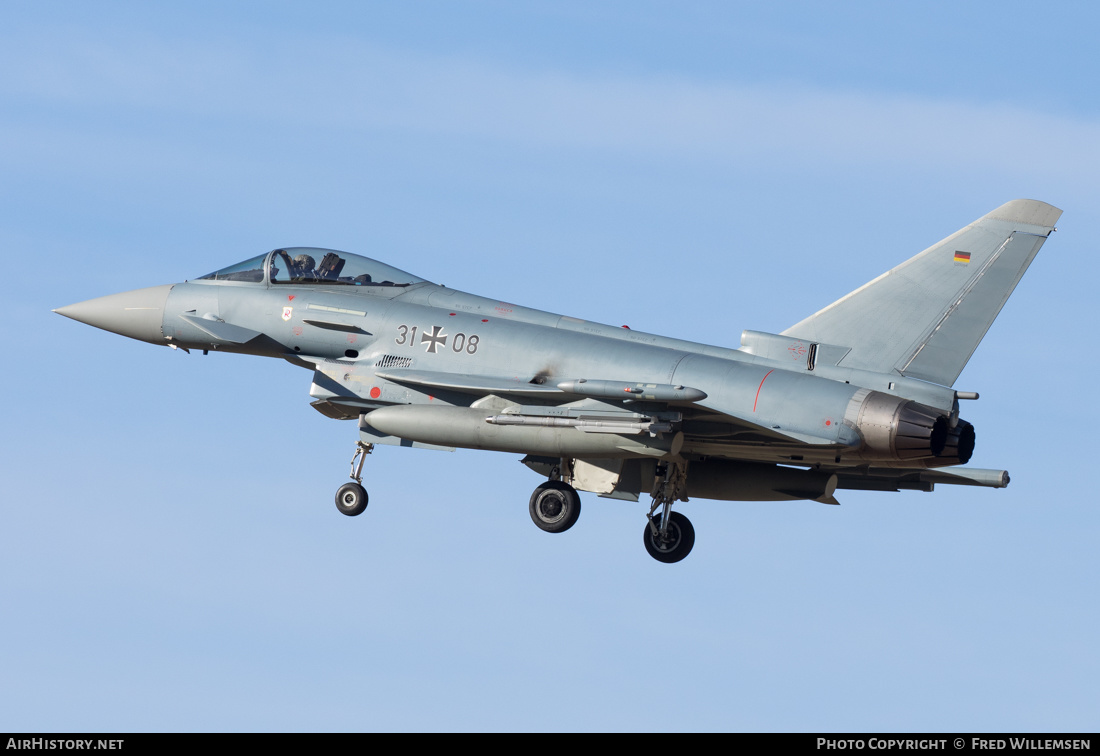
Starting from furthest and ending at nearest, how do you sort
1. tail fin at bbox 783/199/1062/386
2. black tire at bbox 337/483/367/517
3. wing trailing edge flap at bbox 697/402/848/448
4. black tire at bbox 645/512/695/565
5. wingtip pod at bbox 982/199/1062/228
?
black tire at bbox 645/512/695/565 → black tire at bbox 337/483/367/517 → wingtip pod at bbox 982/199/1062/228 → tail fin at bbox 783/199/1062/386 → wing trailing edge flap at bbox 697/402/848/448

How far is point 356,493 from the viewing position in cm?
2044

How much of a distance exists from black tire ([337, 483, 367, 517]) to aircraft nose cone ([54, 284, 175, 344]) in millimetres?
3964

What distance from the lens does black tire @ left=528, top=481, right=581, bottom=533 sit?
65.4 ft

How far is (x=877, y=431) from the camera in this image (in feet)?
57.4

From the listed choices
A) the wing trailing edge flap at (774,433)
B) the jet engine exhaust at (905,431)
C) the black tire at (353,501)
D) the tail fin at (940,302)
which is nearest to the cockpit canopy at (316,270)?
the black tire at (353,501)

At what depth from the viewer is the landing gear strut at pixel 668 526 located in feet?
68.4

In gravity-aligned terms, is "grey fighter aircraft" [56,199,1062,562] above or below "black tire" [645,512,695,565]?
above

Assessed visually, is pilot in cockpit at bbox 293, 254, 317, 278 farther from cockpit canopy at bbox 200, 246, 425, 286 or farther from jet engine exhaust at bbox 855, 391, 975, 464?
jet engine exhaust at bbox 855, 391, 975, 464

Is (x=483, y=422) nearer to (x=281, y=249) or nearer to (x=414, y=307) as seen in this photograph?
(x=414, y=307)

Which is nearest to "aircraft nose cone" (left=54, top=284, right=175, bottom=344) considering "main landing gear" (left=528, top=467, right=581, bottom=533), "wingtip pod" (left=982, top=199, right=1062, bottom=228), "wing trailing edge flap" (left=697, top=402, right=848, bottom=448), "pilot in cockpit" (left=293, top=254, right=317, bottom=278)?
"pilot in cockpit" (left=293, top=254, right=317, bottom=278)

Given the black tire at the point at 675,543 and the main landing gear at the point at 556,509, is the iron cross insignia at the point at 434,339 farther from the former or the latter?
the black tire at the point at 675,543

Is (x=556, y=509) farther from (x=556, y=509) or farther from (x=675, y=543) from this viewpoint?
(x=675, y=543)
